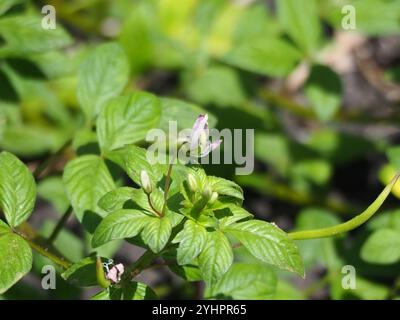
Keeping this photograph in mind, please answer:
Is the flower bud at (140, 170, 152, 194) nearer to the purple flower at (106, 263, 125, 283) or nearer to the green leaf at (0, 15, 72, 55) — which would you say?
the purple flower at (106, 263, 125, 283)

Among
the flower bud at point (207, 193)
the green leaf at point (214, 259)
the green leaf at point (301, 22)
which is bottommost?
the green leaf at point (214, 259)

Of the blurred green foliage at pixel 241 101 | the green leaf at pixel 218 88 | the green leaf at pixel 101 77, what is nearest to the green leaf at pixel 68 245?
the blurred green foliage at pixel 241 101

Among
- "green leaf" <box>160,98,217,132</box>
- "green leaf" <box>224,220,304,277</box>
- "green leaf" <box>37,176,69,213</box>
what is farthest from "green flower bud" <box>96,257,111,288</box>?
"green leaf" <box>37,176,69,213</box>

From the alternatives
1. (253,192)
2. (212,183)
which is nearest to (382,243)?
(212,183)

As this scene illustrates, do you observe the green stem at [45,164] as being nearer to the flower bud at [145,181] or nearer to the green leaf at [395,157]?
the flower bud at [145,181]

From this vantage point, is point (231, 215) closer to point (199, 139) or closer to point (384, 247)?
point (199, 139)
